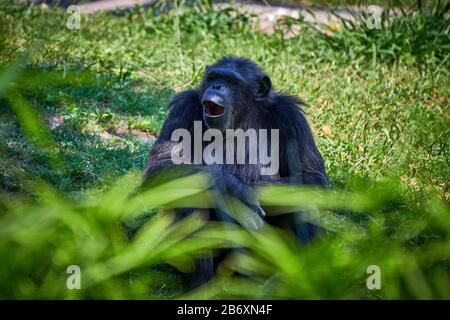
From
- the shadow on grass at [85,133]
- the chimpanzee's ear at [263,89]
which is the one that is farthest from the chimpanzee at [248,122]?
the shadow on grass at [85,133]

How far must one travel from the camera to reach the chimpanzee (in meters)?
6.44

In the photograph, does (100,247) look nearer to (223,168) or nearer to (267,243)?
(267,243)

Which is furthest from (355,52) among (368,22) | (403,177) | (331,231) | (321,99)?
(331,231)

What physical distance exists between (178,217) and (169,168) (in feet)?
1.44
